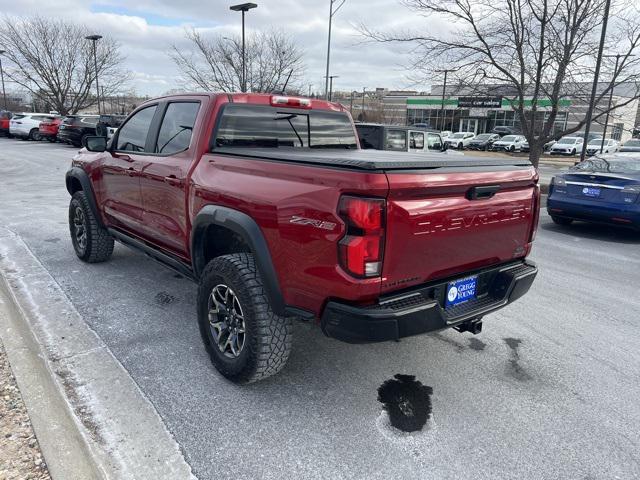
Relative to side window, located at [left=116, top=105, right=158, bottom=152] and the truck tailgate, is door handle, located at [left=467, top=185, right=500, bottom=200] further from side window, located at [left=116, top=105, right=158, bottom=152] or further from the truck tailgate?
side window, located at [left=116, top=105, right=158, bottom=152]

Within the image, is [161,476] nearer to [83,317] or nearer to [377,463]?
[377,463]

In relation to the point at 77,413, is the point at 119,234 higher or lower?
higher

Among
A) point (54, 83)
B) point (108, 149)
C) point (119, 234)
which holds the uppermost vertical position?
point (54, 83)

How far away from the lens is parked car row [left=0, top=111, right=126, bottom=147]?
21.9 metres

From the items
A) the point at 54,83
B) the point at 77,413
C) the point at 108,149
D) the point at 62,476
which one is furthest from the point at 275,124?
the point at 54,83

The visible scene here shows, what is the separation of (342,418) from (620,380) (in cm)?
199

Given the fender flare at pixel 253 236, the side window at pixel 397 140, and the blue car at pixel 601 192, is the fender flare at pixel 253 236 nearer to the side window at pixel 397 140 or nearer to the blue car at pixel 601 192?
the blue car at pixel 601 192

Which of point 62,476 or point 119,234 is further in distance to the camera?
point 119,234

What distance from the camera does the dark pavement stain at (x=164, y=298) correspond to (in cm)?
432

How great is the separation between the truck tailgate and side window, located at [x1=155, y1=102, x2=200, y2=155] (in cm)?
192

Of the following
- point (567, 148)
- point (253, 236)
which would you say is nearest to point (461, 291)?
point (253, 236)

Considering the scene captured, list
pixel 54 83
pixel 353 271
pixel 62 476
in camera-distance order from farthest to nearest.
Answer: pixel 54 83, pixel 353 271, pixel 62 476

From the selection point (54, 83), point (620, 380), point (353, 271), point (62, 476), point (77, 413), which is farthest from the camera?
point (54, 83)

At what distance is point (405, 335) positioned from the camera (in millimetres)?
2455
